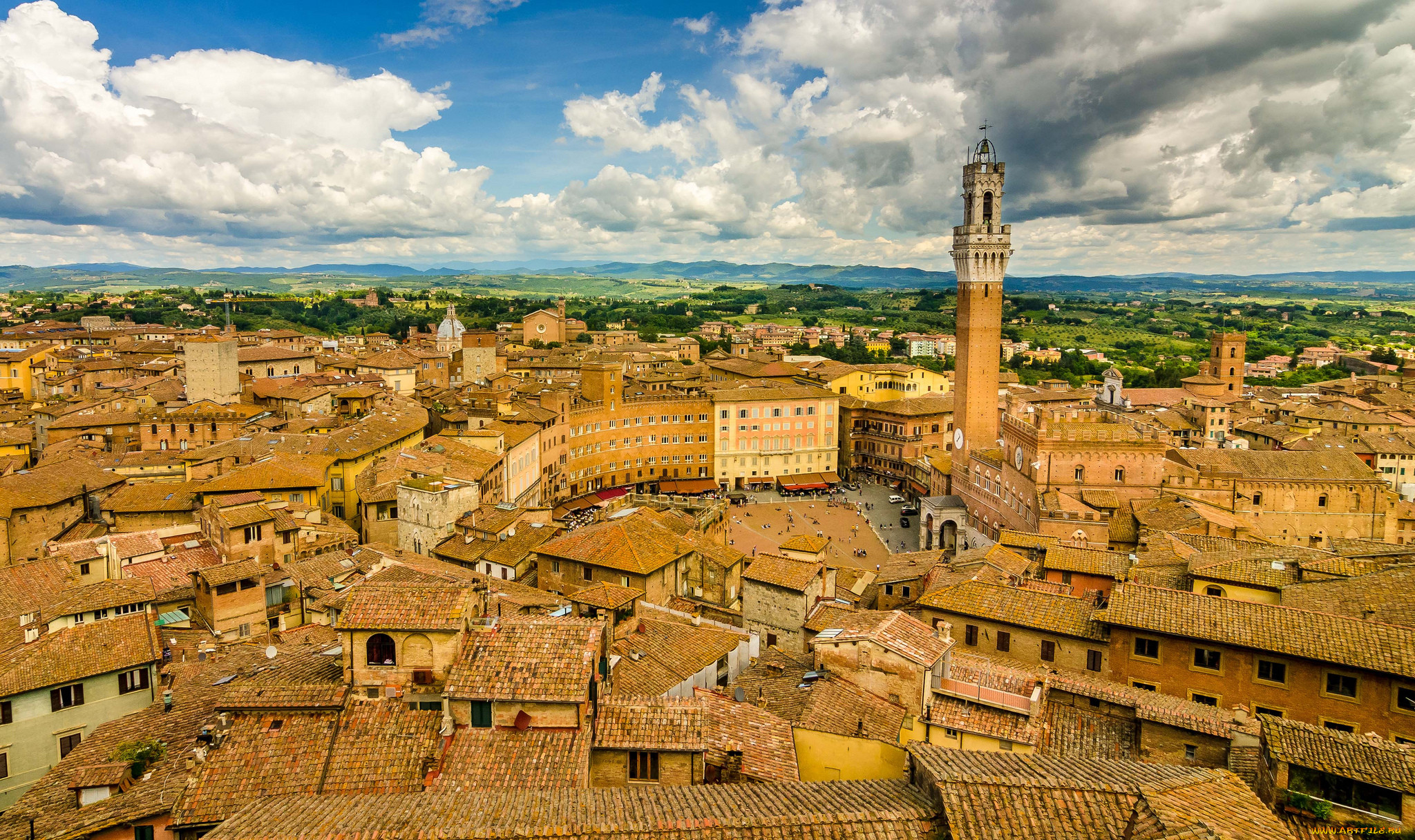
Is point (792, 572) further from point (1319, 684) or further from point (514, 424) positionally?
point (514, 424)

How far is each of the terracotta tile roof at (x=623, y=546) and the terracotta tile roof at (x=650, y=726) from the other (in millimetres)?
15223

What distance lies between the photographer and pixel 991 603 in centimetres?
2423

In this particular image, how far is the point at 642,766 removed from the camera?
1366cm

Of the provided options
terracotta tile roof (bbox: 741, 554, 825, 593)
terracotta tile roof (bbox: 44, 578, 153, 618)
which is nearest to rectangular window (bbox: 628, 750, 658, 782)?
terracotta tile roof (bbox: 741, 554, 825, 593)

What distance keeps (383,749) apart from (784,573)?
52.8 feet

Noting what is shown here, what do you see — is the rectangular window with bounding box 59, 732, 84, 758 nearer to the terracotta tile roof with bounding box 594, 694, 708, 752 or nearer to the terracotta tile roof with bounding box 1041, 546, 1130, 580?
the terracotta tile roof with bounding box 594, 694, 708, 752

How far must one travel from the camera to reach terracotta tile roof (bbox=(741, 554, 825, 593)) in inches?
1047

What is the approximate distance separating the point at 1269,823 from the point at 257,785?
46.4 feet

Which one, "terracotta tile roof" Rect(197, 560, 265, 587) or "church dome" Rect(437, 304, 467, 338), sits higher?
"church dome" Rect(437, 304, 467, 338)

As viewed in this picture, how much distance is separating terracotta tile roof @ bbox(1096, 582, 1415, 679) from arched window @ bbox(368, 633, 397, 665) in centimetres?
1704

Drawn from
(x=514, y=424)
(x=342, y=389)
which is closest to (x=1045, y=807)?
(x=514, y=424)

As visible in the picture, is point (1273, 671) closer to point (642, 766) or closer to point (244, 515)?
point (642, 766)

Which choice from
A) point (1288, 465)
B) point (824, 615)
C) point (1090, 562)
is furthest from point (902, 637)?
point (1288, 465)

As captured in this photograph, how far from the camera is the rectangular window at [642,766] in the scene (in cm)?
1363
